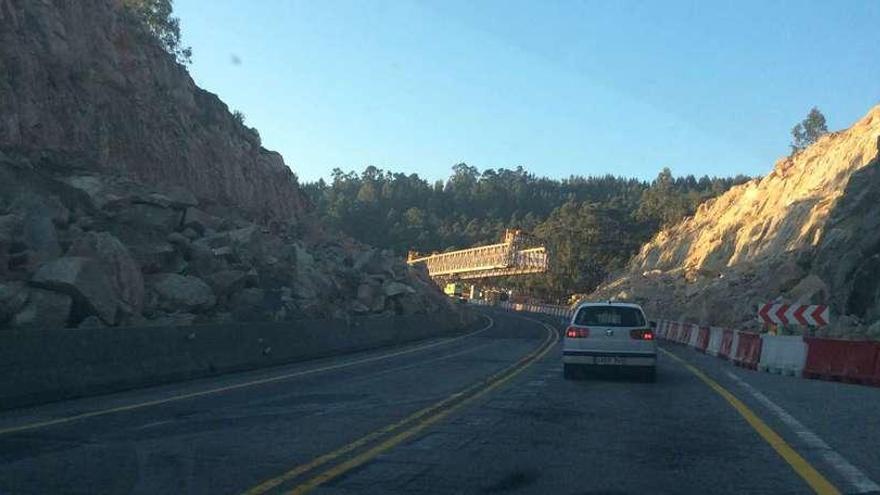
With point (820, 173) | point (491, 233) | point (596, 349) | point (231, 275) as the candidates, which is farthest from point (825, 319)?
point (491, 233)

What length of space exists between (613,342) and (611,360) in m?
0.36

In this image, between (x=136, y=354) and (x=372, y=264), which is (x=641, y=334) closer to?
→ (x=136, y=354)

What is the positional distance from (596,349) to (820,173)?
57760 millimetres

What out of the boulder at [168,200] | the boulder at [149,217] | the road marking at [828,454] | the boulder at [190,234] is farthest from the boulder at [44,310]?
the road marking at [828,454]

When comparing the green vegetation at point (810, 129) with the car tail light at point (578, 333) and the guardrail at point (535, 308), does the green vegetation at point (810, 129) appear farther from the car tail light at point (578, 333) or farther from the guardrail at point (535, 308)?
the car tail light at point (578, 333)

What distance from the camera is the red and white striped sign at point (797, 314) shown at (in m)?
25.0

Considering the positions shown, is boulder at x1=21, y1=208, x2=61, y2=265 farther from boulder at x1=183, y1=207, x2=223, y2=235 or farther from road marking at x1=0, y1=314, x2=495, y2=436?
boulder at x1=183, y1=207, x2=223, y2=235

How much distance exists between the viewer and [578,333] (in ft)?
61.5

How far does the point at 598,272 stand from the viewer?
117 metres

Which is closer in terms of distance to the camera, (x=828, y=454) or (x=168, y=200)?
(x=828, y=454)

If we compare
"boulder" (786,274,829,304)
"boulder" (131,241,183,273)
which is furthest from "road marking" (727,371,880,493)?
"boulder" (786,274,829,304)

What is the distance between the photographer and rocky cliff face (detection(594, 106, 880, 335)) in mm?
40062

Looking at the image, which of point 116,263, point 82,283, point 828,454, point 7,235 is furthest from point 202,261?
point 828,454

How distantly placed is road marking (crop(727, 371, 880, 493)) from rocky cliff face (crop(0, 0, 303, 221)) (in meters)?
23.2
